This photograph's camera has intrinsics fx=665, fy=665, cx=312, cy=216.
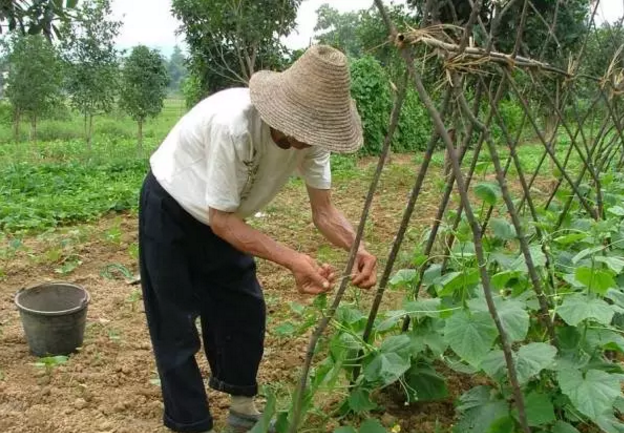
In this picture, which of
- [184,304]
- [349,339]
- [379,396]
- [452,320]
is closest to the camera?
[452,320]

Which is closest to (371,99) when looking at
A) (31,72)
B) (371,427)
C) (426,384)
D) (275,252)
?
(31,72)

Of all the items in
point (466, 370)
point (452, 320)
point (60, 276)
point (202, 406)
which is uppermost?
point (452, 320)

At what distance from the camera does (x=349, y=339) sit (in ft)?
6.75

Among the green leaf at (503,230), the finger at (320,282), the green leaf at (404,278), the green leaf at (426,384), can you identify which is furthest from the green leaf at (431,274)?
the finger at (320,282)

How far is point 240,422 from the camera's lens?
2426mm

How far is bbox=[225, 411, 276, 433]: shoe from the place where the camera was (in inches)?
95.0

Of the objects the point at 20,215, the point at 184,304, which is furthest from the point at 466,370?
the point at 20,215

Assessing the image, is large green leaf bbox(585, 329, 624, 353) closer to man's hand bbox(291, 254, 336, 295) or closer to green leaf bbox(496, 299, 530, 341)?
green leaf bbox(496, 299, 530, 341)

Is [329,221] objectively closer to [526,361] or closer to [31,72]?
[526,361]

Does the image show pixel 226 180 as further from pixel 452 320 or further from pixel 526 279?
pixel 526 279

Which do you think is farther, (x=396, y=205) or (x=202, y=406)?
(x=396, y=205)

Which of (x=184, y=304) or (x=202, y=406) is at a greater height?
(x=184, y=304)

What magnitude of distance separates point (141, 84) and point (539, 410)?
37.2 ft

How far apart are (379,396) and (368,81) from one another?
32.6 ft
